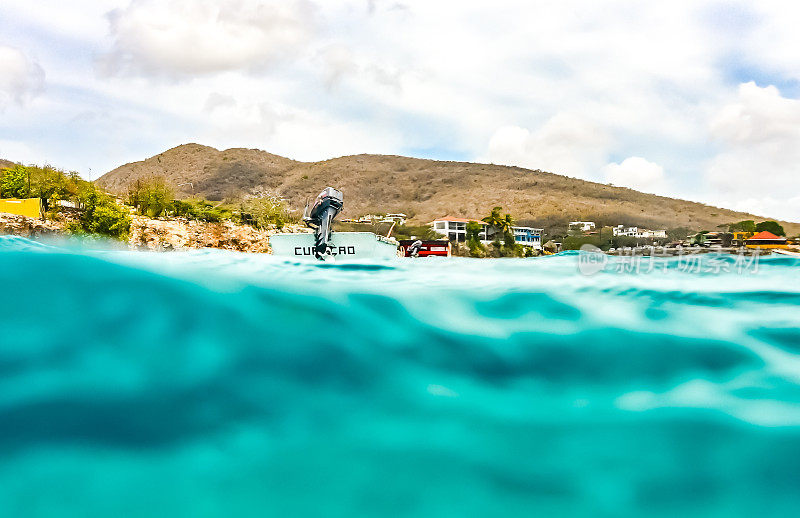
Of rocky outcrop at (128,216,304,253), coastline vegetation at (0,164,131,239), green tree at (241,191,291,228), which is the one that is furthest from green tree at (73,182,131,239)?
green tree at (241,191,291,228)

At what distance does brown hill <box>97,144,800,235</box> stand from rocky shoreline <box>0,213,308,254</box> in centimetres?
4107

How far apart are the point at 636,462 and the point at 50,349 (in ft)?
9.90

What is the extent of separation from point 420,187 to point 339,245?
3231 inches

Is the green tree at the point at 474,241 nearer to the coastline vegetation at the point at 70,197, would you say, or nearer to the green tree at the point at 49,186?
the coastline vegetation at the point at 70,197

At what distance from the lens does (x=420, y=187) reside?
106438mm

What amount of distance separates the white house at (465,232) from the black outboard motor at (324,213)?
52205 millimetres

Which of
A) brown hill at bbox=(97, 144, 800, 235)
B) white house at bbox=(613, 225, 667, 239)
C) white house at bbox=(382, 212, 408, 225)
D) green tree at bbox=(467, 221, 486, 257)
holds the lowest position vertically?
green tree at bbox=(467, 221, 486, 257)

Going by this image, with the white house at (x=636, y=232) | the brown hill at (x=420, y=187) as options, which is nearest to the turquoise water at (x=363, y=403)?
the white house at (x=636, y=232)

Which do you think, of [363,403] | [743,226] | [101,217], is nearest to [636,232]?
[743,226]

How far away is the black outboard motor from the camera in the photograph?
59.5 ft

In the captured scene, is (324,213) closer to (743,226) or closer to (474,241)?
(474,241)

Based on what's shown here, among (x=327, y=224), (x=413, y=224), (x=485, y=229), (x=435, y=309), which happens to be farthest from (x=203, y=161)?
(x=435, y=309)

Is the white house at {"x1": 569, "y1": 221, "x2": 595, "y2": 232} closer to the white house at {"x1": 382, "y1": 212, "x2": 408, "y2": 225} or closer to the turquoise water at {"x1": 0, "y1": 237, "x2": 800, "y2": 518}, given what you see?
the white house at {"x1": 382, "y1": 212, "x2": 408, "y2": 225}

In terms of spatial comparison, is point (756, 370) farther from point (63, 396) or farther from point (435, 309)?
point (63, 396)
